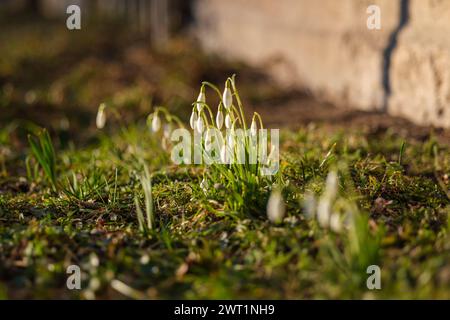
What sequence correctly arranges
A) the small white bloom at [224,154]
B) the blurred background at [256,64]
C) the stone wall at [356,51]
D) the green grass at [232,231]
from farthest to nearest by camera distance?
the blurred background at [256,64]
the stone wall at [356,51]
the small white bloom at [224,154]
the green grass at [232,231]

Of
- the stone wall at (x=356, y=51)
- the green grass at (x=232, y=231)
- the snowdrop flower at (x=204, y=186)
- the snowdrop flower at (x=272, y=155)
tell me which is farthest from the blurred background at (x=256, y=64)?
the snowdrop flower at (x=204, y=186)

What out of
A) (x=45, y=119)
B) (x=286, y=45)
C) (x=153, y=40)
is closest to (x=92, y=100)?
(x=45, y=119)

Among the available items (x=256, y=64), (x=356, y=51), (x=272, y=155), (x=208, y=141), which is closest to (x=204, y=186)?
(x=208, y=141)

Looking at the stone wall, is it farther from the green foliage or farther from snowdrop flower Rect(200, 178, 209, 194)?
the green foliage

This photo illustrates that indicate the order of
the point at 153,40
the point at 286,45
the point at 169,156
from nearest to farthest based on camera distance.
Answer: the point at 169,156, the point at 286,45, the point at 153,40

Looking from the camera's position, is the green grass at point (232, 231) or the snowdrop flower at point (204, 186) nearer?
the green grass at point (232, 231)

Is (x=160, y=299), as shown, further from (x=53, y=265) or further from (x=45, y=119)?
(x=45, y=119)

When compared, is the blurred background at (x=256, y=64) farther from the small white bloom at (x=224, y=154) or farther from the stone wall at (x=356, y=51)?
the small white bloom at (x=224, y=154)
